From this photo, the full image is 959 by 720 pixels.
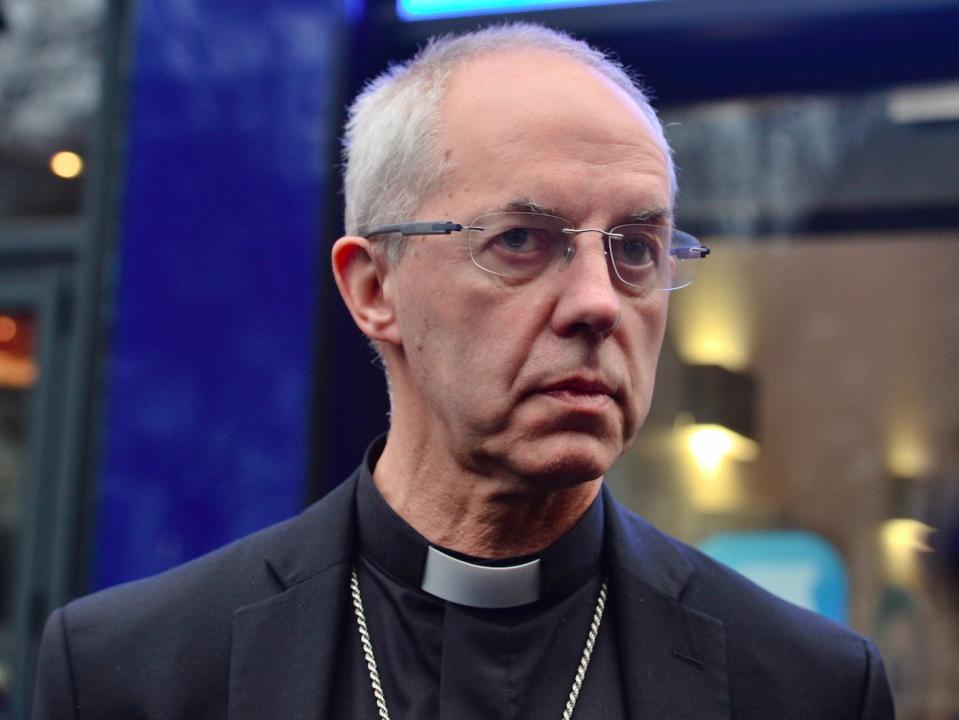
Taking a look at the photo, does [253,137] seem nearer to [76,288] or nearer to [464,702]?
[76,288]

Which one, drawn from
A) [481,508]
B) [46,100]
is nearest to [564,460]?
[481,508]

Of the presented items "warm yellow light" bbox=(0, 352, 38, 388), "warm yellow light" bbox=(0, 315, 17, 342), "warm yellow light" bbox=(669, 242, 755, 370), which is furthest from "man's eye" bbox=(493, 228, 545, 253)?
"warm yellow light" bbox=(0, 315, 17, 342)

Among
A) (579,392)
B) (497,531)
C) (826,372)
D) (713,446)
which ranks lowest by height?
(713,446)

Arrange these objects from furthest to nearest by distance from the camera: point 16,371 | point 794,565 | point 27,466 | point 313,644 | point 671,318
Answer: point 16,371, point 27,466, point 671,318, point 794,565, point 313,644

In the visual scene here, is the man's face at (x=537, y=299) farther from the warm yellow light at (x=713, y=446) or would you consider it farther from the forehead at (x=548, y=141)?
the warm yellow light at (x=713, y=446)

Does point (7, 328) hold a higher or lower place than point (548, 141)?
lower

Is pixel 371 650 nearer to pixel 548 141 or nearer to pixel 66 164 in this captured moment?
pixel 548 141

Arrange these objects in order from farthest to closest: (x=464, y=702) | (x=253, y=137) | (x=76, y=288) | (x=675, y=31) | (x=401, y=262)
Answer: (x=76, y=288), (x=253, y=137), (x=675, y=31), (x=401, y=262), (x=464, y=702)

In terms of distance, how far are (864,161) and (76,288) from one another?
293cm

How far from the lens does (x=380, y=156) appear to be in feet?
7.84

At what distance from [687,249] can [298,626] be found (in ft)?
3.27

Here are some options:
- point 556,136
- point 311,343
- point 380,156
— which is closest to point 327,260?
point 311,343

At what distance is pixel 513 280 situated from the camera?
2.12 m

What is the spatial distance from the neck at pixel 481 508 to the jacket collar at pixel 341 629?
137 millimetres
